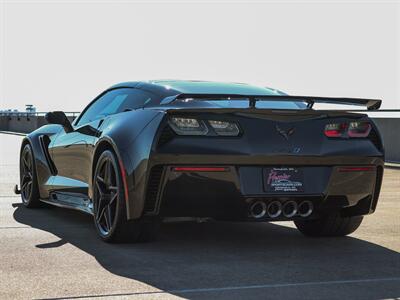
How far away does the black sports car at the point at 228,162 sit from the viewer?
536 cm

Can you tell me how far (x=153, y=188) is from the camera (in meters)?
5.39

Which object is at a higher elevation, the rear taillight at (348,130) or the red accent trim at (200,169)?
the rear taillight at (348,130)

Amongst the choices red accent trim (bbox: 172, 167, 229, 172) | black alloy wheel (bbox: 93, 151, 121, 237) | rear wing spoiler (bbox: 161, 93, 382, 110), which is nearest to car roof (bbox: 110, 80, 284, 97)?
rear wing spoiler (bbox: 161, 93, 382, 110)

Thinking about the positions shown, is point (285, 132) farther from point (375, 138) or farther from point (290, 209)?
point (375, 138)

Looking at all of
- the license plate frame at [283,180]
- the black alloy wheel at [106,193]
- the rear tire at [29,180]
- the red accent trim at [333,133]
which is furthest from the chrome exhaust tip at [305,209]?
the rear tire at [29,180]

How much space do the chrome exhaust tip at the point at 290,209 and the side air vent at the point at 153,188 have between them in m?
0.94

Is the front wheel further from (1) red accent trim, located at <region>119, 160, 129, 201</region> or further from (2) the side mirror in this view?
(2) the side mirror

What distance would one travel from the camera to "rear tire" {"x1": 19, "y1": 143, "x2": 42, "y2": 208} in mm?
8079

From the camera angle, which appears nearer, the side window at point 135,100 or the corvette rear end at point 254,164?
the corvette rear end at point 254,164

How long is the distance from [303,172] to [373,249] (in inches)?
34.2

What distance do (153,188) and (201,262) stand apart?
616mm

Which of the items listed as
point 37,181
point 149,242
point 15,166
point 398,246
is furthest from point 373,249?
point 15,166

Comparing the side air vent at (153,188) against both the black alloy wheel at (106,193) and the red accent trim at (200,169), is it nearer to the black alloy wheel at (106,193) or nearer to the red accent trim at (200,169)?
the red accent trim at (200,169)

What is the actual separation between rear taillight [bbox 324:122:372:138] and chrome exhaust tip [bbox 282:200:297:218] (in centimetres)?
57
